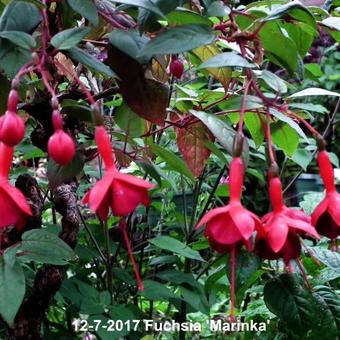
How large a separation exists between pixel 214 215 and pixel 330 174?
122mm

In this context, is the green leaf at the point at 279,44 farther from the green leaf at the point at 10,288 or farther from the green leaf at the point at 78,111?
the green leaf at the point at 10,288

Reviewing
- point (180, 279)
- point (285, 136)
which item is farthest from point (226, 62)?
point (180, 279)

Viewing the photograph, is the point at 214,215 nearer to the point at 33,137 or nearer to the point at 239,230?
the point at 239,230

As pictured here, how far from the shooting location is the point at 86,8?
47cm

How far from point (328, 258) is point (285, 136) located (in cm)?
16

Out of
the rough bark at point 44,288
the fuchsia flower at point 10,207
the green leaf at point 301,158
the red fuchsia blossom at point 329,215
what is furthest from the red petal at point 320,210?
the green leaf at point 301,158

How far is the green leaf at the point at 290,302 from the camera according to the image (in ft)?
2.03

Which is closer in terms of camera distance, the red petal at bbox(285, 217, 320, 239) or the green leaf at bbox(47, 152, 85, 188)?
the red petal at bbox(285, 217, 320, 239)

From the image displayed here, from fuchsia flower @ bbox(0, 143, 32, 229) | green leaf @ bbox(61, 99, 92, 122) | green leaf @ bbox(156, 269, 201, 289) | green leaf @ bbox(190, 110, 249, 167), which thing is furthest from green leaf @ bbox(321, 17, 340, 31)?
green leaf @ bbox(156, 269, 201, 289)

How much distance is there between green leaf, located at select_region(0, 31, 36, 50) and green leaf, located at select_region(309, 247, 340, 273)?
403 millimetres

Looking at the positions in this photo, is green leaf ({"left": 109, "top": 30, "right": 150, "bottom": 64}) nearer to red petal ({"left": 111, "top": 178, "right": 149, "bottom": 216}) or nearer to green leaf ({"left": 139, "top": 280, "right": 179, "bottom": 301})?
red petal ({"left": 111, "top": 178, "right": 149, "bottom": 216})

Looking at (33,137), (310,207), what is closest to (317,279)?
(310,207)

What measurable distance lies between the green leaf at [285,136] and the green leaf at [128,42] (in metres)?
0.25

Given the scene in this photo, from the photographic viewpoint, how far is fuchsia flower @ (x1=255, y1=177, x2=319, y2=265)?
43 cm
